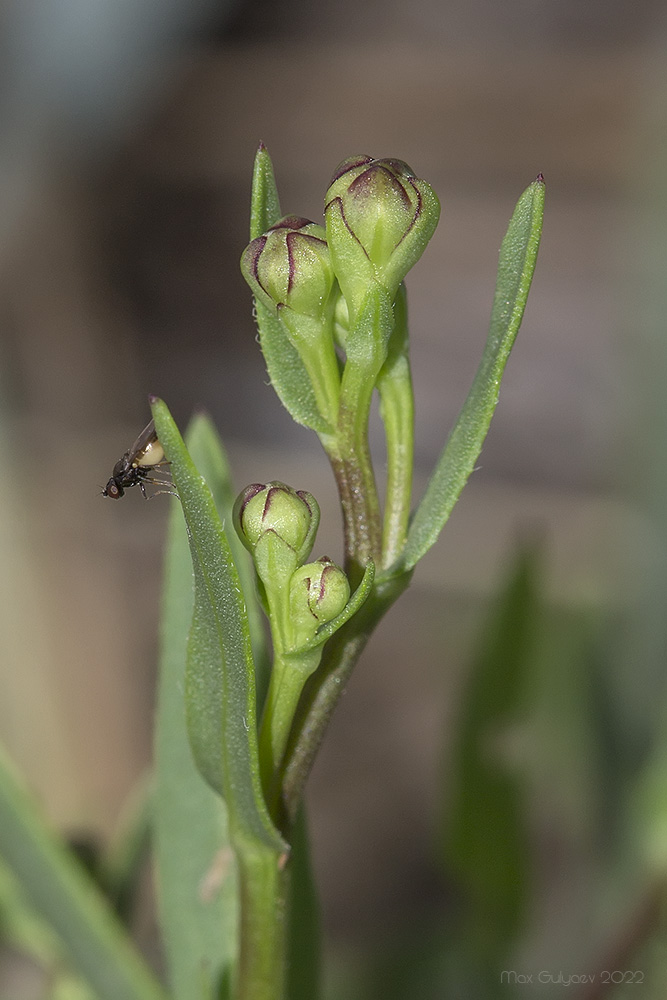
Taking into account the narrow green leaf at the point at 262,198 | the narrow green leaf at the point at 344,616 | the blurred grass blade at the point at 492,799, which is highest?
the narrow green leaf at the point at 262,198

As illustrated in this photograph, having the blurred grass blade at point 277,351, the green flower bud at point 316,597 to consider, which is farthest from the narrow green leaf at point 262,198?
the green flower bud at point 316,597

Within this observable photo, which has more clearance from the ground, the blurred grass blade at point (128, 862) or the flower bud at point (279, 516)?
the flower bud at point (279, 516)

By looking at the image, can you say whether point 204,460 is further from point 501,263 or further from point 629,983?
point 629,983

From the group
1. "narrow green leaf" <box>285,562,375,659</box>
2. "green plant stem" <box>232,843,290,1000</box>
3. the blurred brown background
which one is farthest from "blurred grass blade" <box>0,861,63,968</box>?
the blurred brown background

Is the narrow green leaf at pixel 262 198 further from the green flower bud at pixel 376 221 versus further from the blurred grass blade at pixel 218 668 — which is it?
the blurred grass blade at pixel 218 668

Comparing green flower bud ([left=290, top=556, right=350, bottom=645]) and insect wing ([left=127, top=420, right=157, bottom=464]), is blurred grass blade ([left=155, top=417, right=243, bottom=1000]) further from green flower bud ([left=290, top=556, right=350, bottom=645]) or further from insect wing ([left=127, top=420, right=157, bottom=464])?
green flower bud ([left=290, top=556, right=350, bottom=645])

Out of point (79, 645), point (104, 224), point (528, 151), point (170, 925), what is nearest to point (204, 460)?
point (170, 925)
